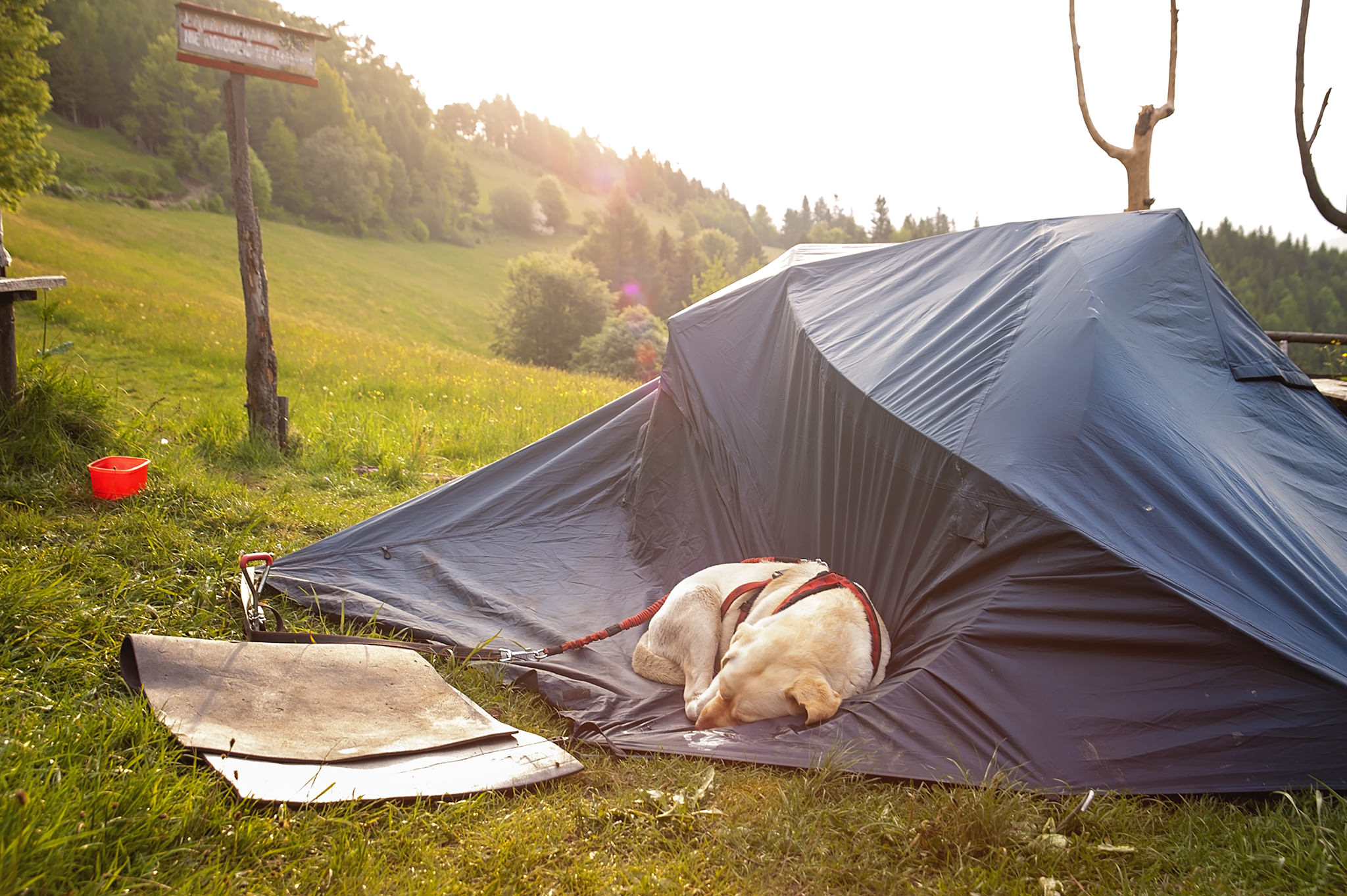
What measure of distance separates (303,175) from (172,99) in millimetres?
9509

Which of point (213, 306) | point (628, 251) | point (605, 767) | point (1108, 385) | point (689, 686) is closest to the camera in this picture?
point (605, 767)

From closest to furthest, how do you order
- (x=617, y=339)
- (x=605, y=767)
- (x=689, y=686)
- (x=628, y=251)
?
(x=605, y=767) < (x=689, y=686) < (x=617, y=339) < (x=628, y=251)

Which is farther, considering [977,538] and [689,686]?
[689,686]

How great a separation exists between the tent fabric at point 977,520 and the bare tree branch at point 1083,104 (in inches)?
181

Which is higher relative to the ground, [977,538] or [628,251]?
[628,251]

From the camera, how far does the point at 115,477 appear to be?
487cm

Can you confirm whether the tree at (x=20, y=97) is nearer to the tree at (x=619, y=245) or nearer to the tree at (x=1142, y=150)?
the tree at (x=1142, y=150)

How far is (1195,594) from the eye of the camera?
2570mm

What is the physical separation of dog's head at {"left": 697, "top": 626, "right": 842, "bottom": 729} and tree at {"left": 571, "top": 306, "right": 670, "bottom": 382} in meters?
21.9

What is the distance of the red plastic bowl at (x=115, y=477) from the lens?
4852mm

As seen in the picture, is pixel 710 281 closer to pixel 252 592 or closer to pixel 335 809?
pixel 252 592

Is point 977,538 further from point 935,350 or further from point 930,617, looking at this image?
point 935,350

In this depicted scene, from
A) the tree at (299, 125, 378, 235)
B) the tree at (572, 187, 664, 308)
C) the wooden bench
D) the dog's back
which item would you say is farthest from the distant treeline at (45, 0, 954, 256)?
the dog's back

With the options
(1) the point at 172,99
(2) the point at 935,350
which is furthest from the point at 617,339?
(1) the point at 172,99
